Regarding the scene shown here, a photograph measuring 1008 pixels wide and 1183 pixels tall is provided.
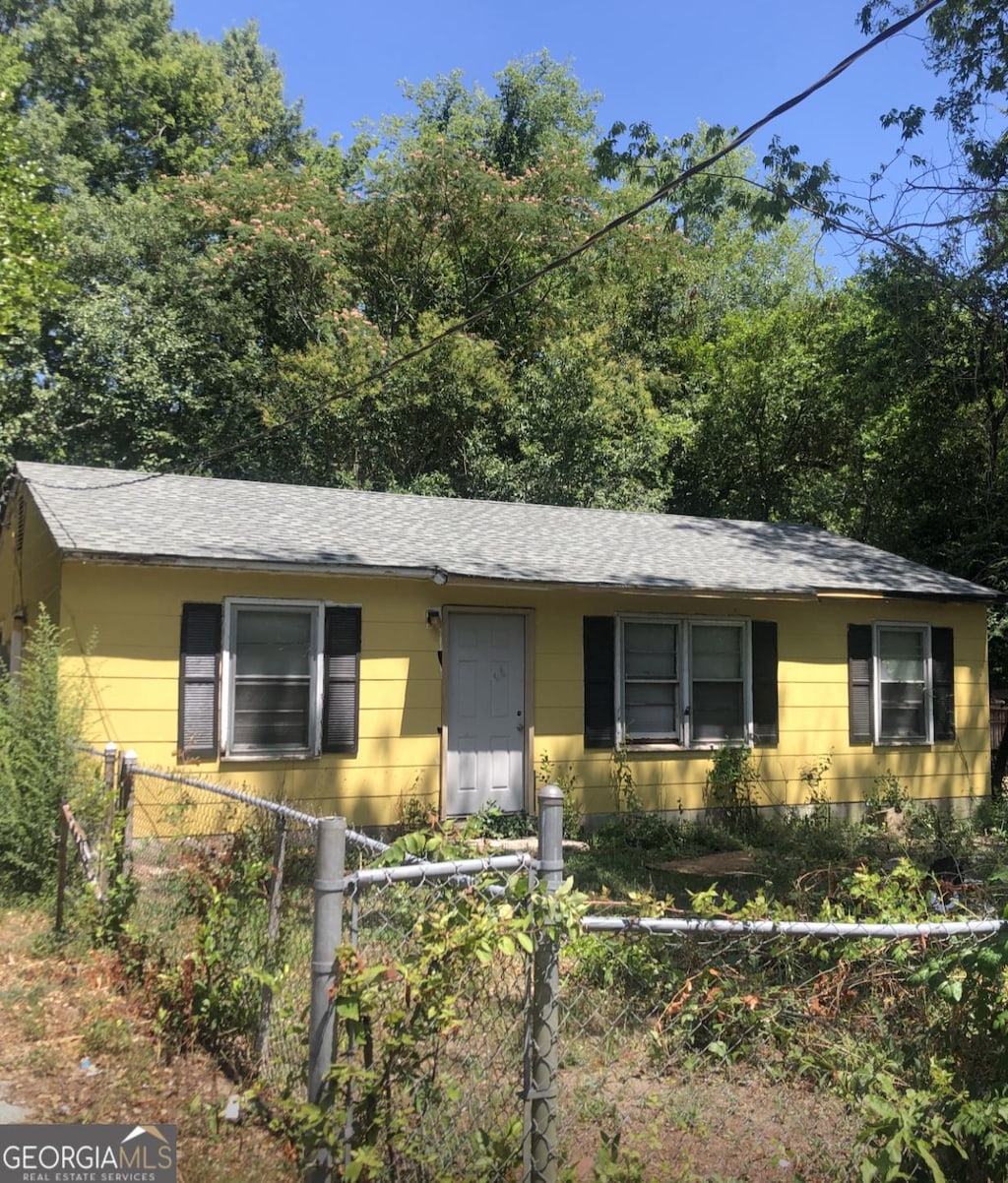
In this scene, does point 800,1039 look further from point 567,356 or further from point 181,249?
point 181,249

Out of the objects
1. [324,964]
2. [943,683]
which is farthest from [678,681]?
[324,964]

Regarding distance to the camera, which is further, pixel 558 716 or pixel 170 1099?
pixel 558 716

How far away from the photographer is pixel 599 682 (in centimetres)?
1098

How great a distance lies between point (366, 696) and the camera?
32.2ft

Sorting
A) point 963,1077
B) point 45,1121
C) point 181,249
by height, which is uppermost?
point 181,249

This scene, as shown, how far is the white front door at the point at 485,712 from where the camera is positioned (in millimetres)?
10398

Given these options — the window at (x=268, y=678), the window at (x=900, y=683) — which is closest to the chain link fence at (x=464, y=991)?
the window at (x=268, y=678)

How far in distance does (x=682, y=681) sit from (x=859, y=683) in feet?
8.20

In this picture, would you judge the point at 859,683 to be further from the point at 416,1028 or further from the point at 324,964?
the point at 324,964

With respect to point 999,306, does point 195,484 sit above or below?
below

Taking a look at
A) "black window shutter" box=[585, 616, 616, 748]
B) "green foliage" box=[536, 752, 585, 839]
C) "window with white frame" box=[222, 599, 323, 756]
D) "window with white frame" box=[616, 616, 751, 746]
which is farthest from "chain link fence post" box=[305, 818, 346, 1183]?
"window with white frame" box=[616, 616, 751, 746]

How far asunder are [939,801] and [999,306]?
23.4 ft

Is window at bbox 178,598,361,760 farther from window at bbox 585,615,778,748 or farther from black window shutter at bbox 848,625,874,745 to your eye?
black window shutter at bbox 848,625,874,745

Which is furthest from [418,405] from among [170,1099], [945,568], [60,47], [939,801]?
[170,1099]
